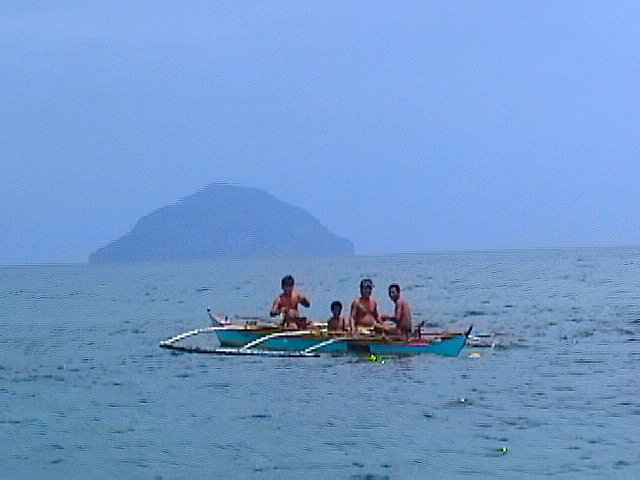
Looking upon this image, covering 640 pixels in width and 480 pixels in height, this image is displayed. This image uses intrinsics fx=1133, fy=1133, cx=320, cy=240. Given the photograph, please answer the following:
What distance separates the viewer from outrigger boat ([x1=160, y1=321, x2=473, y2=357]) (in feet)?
91.0

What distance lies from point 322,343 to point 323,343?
4cm

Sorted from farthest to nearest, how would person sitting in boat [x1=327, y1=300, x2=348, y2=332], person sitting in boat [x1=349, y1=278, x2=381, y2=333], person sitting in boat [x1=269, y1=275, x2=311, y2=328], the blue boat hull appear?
person sitting in boat [x1=269, y1=275, x2=311, y2=328], person sitting in boat [x1=327, y1=300, x2=348, y2=332], person sitting in boat [x1=349, y1=278, x2=381, y2=333], the blue boat hull

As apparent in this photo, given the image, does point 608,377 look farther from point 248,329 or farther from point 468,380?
point 248,329

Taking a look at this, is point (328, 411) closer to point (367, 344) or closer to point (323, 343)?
point (367, 344)

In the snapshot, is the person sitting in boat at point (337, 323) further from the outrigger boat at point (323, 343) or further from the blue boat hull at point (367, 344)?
the blue boat hull at point (367, 344)

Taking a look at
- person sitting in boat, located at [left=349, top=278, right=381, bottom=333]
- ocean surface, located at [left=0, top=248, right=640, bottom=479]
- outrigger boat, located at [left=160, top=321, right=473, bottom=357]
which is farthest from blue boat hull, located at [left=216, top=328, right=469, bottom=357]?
person sitting in boat, located at [left=349, top=278, right=381, bottom=333]

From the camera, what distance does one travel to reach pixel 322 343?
93.8 ft

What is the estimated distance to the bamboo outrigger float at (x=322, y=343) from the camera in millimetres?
27750

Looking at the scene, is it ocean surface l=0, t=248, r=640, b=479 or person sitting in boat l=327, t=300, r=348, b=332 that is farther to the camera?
person sitting in boat l=327, t=300, r=348, b=332

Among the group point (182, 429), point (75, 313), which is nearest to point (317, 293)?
point (75, 313)

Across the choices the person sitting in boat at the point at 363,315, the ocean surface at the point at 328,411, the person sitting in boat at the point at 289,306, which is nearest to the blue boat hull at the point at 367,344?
the ocean surface at the point at 328,411

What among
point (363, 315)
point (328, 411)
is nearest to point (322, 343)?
point (363, 315)

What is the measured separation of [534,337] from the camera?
37.5 meters

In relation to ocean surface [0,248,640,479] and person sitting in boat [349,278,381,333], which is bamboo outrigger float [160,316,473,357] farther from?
person sitting in boat [349,278,381,333]
